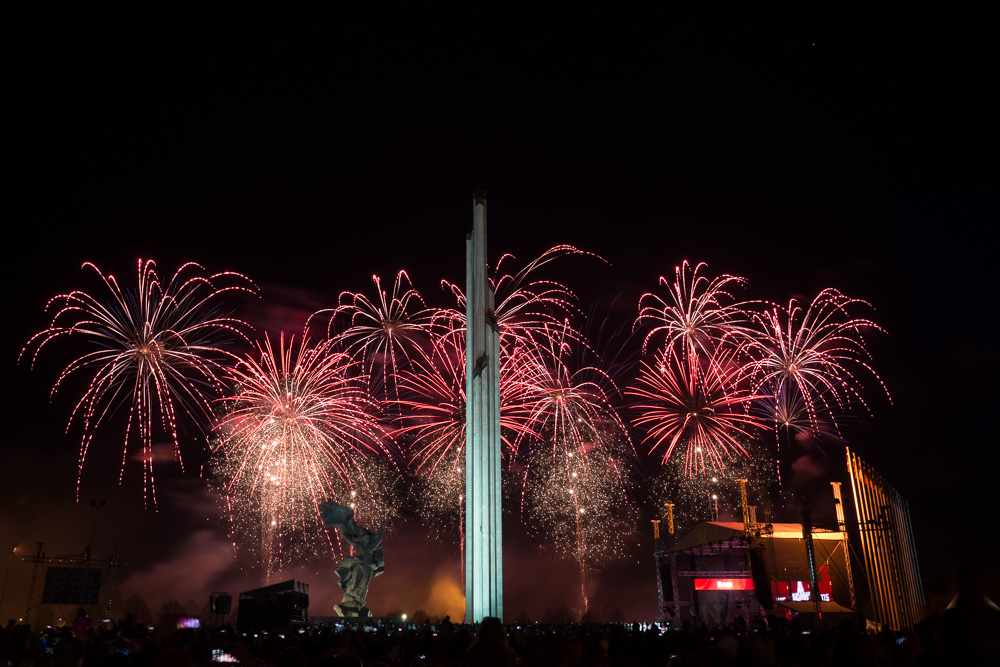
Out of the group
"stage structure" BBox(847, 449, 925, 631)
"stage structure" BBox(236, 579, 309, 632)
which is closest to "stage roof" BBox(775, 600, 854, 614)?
"stage structure" BBox(847, 449, 925, 631)

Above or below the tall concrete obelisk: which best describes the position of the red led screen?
below

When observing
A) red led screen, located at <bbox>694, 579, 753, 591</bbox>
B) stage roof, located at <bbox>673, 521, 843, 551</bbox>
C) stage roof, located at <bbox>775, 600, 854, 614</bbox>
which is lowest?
stage roof, located at <bbox>775, 600, 854, 614</bbox>

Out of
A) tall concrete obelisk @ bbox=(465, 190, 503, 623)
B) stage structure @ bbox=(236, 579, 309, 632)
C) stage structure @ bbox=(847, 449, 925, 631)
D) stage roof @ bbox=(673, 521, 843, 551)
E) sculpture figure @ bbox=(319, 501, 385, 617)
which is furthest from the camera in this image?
stage roof @ bbox=(673, 521, 843, 551)

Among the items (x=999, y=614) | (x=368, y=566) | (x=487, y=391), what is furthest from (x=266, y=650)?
(x=368, y=566)

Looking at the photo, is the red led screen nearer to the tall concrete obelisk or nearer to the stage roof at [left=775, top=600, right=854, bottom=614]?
the stage roof at [left=775, top=600, right=854, bottom=614]

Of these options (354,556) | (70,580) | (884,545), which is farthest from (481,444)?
(70,580)

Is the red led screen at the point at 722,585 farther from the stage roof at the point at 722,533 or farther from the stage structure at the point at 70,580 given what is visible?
the stage structure at the point at 70,580

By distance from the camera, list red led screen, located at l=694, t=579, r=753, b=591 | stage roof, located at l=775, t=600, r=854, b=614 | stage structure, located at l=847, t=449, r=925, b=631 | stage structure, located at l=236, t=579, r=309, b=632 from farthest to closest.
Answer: red led screen, located at l=694, t=579, r=753, b=591 < stage roof, located at l=775, t=600, r=854, b=614 < stage structure, located at l=847, t=449, r=925, b=631 < stage structure, located at l=236, t=579, r=309, b=632

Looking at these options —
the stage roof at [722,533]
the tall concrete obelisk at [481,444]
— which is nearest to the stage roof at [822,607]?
the stage roof at [722,533]
